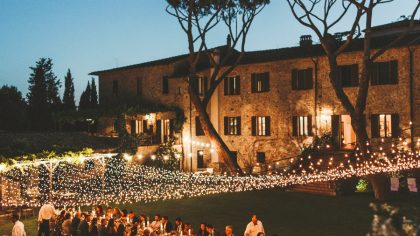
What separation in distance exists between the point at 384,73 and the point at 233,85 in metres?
9.67

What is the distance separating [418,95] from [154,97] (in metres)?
17.6

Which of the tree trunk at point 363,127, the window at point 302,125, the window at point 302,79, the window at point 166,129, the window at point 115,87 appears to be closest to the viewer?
the tree trunk at point 363,127

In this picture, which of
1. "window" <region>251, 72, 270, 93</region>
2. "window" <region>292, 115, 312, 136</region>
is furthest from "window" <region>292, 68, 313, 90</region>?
"window" <region>251, 72, 270, 93</region>

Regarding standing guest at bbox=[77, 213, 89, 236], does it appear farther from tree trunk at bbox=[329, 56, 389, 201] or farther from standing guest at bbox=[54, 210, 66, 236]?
tree trunk at bbox=[329, 56, 389, 201]

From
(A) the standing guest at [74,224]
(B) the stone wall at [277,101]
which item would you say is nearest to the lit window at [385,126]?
(B) the stone wall at [277,101]

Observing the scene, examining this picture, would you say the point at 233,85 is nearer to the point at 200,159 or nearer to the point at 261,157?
the point at 261,157

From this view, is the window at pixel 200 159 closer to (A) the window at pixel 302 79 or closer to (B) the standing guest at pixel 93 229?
(A) the window at pixel 302 79

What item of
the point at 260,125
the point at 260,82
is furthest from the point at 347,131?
the point at 260,82

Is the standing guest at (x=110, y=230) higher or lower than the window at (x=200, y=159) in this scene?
lower

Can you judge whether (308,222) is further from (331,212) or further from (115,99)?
(115,99)

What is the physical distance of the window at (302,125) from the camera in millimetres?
28391

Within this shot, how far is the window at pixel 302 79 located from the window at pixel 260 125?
107 inches

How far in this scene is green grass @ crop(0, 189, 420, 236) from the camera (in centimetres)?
1756

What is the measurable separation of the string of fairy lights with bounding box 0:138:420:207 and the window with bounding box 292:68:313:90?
14.1ft
